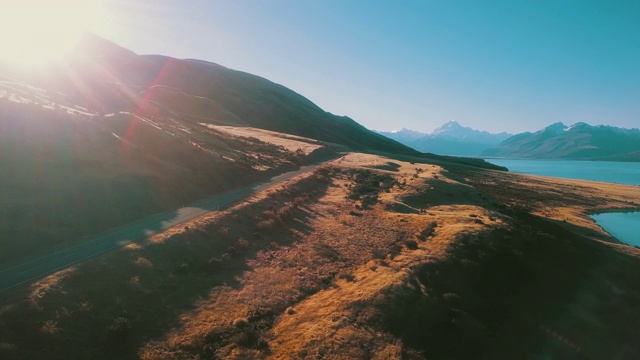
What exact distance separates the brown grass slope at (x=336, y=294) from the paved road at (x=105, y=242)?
6.26ft

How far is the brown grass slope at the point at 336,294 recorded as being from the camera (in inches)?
909

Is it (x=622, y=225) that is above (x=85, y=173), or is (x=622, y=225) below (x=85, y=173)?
below

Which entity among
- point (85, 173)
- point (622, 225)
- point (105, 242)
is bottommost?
point (105, 242)

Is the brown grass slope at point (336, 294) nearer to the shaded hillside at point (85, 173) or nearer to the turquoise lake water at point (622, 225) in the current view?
the shaded hillside at point (85, 173)

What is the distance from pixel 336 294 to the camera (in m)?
31.2

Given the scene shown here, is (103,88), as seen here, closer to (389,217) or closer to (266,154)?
(266,154)

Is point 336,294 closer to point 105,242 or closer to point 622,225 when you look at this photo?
point 105,242

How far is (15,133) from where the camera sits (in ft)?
157

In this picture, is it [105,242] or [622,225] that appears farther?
[622,225]

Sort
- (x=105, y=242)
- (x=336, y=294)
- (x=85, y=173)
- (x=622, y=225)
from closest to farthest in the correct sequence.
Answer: (x=336, y=294) < (x=105, y=242) < (x=85, y=173) < (x=622, y=225)

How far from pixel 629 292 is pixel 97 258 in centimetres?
5531

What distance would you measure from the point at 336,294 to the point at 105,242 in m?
22.9

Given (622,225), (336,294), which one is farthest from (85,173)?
(622,225)

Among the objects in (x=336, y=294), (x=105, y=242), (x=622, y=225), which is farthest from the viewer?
(x=622, y=225)
